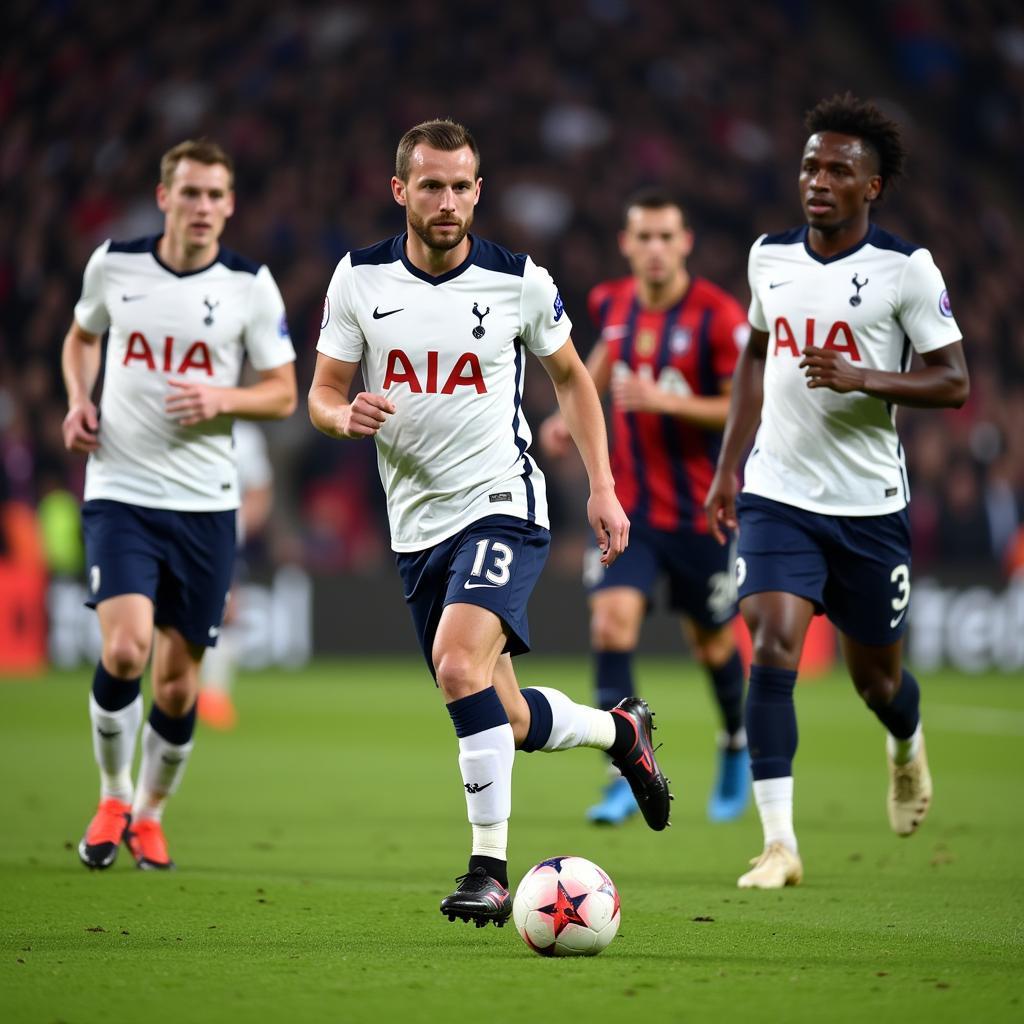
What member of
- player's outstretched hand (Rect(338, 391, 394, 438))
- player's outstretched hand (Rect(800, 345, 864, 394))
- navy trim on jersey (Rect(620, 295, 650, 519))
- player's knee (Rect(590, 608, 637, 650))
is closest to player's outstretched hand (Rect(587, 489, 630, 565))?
player's outstretched hand (Rect(338, 391, 394, 438))

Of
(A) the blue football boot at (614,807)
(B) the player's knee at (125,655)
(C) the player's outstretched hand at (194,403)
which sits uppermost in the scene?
(C) the player's outstretched hand at (194,403)

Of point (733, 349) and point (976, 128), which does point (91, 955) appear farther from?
point (976, 128)

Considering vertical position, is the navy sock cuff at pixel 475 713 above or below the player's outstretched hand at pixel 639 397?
below

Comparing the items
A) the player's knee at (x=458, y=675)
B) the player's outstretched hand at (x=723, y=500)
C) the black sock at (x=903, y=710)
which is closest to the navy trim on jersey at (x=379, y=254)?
the player's knee at (x=458, y=675)

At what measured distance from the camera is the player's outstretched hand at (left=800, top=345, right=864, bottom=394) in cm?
554

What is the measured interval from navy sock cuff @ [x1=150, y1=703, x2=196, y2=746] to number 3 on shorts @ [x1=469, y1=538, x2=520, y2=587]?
1.87 metres

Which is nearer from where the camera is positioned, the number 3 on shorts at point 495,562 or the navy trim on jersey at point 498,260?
the number 3 on shorts at point 495,562

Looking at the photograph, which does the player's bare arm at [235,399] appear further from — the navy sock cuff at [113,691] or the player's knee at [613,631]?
the player's knee at [613,631]

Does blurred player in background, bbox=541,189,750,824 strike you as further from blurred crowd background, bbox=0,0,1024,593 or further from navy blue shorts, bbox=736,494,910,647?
blurred crowd background, bbox=0,0,1024,593

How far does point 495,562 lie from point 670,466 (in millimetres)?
3221

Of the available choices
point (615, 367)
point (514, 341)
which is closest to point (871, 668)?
point (514, 341)

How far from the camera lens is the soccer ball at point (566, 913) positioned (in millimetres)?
4488

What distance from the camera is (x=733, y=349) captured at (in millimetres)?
8109

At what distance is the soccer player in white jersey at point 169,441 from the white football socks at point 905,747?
2.64 meters
